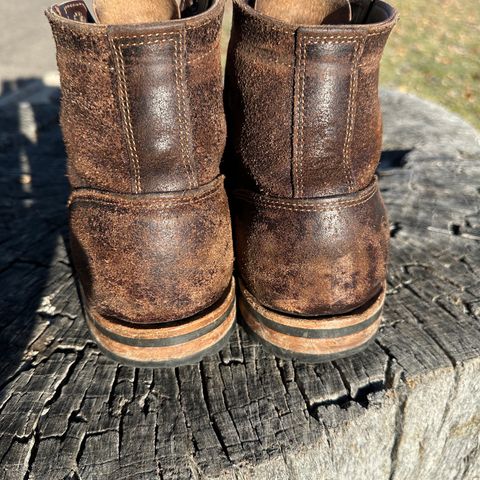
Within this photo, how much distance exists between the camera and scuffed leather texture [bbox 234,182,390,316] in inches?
63.6

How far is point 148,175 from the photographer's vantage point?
1.52 meters

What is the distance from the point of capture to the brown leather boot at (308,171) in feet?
4.93

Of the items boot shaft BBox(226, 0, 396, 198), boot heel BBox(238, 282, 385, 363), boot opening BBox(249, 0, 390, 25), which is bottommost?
boot heel BBox(238, 282, 385, 363)

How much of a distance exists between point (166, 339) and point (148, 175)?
0.47 meters

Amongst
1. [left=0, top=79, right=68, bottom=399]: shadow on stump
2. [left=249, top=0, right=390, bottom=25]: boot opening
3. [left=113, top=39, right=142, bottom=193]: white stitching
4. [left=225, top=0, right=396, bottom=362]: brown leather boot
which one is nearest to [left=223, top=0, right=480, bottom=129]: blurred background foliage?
[left=0, top=79, right=68, bottom=399]: shadow on stump

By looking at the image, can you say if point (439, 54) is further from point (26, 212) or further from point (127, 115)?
point (127, 115)

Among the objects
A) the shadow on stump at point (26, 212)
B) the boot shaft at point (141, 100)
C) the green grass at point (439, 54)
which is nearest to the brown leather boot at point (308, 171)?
the boot shaft at point (141, 100)

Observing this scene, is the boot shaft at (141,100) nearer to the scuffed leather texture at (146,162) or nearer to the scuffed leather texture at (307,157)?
the scuffed leather texture at (146,162)

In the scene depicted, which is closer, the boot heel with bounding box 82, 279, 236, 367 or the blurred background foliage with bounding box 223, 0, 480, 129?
the boot heel with bounding box 82, 279, 236, 367

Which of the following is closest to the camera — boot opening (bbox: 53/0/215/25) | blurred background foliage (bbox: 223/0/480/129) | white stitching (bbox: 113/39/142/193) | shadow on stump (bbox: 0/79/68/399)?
white stitching (bbox: 113/39/142/193)

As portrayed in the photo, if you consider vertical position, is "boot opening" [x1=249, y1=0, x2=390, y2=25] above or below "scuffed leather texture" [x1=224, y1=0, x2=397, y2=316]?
above

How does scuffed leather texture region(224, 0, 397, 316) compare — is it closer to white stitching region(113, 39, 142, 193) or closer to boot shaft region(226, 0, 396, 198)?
boot shaft region(226, 0, 396, 198)

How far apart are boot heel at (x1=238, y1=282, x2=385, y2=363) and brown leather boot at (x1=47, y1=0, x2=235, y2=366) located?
0.44ft

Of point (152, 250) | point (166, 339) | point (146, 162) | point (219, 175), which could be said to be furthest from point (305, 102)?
point (166, 339)
